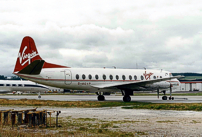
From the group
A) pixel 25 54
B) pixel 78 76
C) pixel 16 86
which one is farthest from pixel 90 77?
pixel 16 86

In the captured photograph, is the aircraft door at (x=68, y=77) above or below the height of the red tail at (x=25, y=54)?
below

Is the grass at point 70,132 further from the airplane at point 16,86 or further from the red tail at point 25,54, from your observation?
the airplane at point 16,86

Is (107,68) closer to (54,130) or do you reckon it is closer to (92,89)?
(92,89)

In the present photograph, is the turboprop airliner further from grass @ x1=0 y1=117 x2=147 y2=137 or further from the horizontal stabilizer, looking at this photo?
grass @ x1=0 y1=117 x2=147 y2=137

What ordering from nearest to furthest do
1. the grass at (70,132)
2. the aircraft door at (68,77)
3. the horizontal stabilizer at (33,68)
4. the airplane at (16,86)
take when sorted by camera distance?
the grass at (70,132) < the horizontal stabilizer at (33,68) < the aircraft door at (68,77) < the airplane at (16,86)

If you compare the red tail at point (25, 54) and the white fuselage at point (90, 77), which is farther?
the white fuselage at point (90, 77)

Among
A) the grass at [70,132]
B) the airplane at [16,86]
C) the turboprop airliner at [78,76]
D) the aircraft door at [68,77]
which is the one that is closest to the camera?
the grass at [70,132]

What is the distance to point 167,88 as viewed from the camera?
42.4 meters

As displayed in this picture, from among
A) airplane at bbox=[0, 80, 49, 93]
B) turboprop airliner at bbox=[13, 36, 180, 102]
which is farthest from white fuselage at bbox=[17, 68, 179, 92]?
airplane at bbox=[0, 80, 49, 93]

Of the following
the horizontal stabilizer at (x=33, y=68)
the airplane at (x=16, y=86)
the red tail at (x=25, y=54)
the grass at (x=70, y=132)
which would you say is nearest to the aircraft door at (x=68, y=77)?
the horizontal stabilizer at (x=33, y=68)

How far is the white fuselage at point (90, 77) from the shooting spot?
1319 inches

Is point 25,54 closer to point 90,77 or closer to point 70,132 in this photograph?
point 90,77

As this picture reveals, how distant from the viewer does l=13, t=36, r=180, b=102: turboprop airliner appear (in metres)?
32.6

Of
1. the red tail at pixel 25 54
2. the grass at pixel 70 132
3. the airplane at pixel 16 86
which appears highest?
the red tail at pixel 25 54
